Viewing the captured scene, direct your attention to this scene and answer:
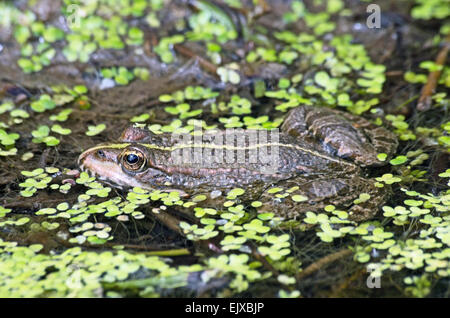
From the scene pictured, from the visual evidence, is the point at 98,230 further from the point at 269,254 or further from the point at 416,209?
the point at 416,209

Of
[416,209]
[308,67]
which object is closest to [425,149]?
[416,209]

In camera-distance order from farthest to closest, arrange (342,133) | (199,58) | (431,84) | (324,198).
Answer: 1. (199,58)
2. (431,84)
3. (342,133)
4. (324,198)

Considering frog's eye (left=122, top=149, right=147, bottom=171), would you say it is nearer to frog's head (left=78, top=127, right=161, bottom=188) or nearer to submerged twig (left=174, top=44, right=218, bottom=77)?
frog's head (left=78, top=127, right=161, bottom=188)

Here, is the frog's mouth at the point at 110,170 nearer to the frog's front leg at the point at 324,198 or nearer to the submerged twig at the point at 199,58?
the frog's front leg at the point at 324,198

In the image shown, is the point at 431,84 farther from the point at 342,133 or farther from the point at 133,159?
the point at 133,159

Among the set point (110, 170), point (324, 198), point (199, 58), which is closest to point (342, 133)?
point (324, 198)
